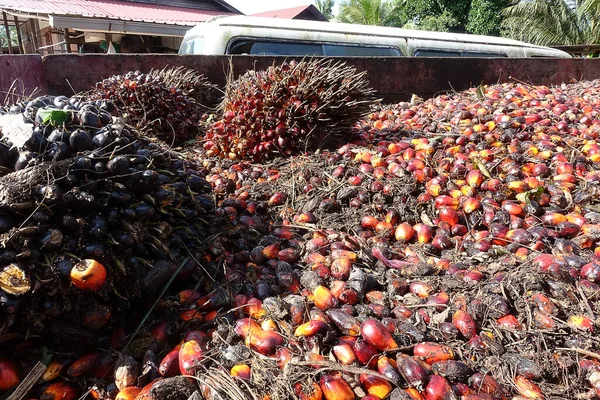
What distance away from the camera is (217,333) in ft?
4.68

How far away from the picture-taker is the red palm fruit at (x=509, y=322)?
4.73 ft

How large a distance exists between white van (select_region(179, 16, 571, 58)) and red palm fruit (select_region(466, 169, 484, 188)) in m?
3.46

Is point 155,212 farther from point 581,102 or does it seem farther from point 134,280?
point 581,102

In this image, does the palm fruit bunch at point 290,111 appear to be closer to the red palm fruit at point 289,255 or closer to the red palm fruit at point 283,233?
the red palm fruit at point 283,233

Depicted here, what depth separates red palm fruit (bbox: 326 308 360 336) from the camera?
1397 millimetres

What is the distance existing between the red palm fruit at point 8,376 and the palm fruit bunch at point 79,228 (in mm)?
103

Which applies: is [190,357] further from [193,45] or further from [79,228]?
[193,45]

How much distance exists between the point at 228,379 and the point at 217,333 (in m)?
0.21

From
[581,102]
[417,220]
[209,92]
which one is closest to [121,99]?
[209,92]

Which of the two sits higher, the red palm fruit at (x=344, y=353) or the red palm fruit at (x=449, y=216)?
the red palm fruit at (x=449, y=216)

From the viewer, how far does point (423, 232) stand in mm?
2137

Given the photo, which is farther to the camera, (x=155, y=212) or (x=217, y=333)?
(x=155, y=212)

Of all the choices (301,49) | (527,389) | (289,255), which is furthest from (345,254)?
(301,49)

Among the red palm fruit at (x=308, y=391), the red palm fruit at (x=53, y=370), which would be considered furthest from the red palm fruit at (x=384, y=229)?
the red palm fruit at (x=53, y=370)
